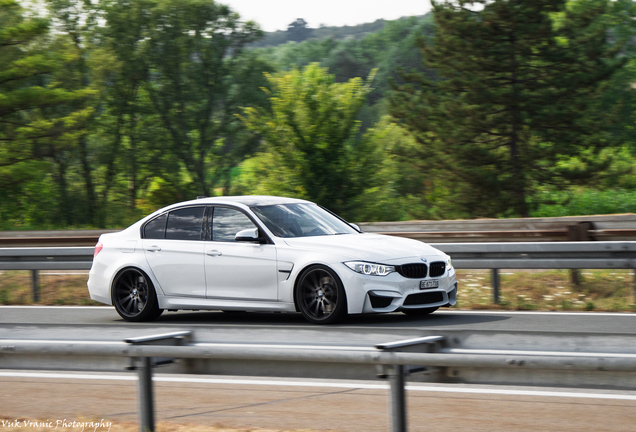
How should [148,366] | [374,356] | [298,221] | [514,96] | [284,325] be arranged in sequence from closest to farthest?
[374,356] < [148,366] < [284,325] < [298,221] < [514,96]

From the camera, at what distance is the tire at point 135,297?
10.3 meters

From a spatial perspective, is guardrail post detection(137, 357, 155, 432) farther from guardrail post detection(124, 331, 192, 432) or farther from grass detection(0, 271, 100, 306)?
grass detection(0, 271, 100, 306)

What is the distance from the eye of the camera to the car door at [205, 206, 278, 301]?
9609 mm

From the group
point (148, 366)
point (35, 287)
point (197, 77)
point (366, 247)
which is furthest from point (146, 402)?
point (197, 77)

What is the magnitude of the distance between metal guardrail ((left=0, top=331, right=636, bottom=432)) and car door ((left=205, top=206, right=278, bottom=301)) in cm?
477

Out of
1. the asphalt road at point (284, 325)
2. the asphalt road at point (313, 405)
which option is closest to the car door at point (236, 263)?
the asphalt road at point (284, 325)

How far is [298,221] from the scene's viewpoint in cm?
1011

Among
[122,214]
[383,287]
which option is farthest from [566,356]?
[122,214]

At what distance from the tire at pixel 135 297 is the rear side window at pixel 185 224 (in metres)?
0.63

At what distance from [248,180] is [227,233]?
2587 cm

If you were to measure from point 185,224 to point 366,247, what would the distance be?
2.47 meters

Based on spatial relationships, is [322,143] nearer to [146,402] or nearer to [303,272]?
[303,272]

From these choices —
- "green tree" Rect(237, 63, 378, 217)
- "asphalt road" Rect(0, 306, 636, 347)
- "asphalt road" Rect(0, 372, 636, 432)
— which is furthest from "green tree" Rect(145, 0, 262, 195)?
"asphalt road" Rect(0, 372, 636, 432)

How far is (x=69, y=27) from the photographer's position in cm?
4312
